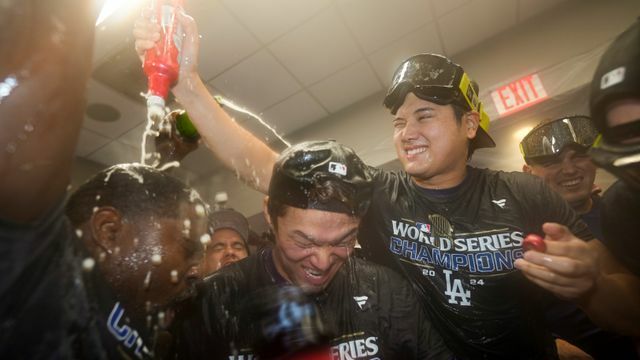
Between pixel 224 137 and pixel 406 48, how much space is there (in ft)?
10.3

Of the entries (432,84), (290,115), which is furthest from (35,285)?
(290,115)

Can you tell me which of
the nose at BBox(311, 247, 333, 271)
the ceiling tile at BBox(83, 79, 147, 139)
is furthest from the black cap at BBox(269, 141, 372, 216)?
the ceiling tile at BBox(83, 79, 147, 139)

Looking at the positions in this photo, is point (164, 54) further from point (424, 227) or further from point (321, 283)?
point (424, 227)

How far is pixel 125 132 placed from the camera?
5.50 meters

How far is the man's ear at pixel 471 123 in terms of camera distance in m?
2.34

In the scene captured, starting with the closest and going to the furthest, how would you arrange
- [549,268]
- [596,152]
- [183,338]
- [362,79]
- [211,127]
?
1. [596,152]
2. [549,268]
3. [183,338]
4. [211,127]
5. [362,79]

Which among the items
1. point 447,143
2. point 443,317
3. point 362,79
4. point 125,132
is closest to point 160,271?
point 443,317

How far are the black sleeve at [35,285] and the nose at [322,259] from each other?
1.04 meters

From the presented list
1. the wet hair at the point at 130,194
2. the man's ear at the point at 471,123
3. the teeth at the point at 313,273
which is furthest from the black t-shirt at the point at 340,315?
the man's ear at the point at 471,123

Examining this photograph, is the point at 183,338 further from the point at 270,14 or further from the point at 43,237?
the point at 270,14

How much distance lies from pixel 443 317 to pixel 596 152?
114 cm

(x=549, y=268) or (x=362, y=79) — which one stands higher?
(x=362, y=79)

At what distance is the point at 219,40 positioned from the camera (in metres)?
4.04

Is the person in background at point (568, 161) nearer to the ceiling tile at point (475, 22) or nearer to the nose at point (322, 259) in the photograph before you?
the ceiling tile at point (475, 22)
